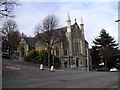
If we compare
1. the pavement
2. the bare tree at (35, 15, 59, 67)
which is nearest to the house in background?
the bare tree at (35, 15, 59, 67)

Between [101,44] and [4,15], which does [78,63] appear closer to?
[101,44]

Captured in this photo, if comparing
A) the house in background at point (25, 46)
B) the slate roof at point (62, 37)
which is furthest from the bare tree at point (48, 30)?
the house in background at point (25, 46)

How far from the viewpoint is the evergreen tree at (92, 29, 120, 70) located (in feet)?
246

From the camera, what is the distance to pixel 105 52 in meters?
74.2

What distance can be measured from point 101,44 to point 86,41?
7372 mm

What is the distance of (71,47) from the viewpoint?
255 ft

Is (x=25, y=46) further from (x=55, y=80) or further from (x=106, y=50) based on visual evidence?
(x=55, y=80)

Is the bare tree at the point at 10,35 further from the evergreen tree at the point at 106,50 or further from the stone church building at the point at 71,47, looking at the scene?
the evergreen tree at the point at 106,50

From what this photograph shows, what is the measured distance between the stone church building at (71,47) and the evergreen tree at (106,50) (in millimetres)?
4225

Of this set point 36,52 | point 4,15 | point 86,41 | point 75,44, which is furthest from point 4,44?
point 4,15

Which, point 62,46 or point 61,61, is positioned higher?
point 62,46

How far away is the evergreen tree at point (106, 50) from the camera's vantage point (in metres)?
74.8

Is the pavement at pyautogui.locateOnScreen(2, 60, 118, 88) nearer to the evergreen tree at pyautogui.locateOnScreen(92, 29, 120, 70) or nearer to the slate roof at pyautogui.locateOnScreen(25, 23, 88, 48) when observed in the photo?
the slate roof at pyautogui.locateOnScreen(25, 23, 88, 48)

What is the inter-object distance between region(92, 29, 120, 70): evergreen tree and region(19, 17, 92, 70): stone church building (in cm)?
423
